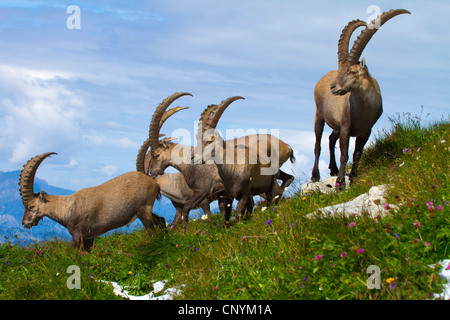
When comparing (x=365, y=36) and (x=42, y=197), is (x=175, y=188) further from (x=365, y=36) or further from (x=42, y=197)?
(x=365, y=36)

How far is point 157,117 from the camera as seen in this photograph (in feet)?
35.3

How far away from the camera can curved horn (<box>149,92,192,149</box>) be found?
1042 cm

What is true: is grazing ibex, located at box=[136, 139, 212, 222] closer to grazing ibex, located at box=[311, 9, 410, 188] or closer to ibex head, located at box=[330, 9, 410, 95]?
grazing ibex, located at box=[311, 9, 410, 188]

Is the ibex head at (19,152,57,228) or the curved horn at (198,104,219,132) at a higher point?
the curved horn at (198,104,219,132)

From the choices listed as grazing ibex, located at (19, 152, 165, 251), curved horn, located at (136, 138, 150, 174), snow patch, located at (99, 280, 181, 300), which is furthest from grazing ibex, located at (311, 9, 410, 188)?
curved horn, located at (136, 138, 150, 174)

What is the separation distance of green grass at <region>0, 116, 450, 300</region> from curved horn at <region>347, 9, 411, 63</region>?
256cm

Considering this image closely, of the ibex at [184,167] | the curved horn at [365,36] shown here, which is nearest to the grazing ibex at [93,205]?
the ibex at [184,167]

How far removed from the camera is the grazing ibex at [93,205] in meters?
9.27

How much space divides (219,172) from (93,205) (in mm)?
2714

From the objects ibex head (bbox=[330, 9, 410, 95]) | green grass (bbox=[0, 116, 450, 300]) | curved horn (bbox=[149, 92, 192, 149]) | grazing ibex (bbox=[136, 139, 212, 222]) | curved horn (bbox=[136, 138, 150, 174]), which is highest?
ibex head (bbox=[330, 9, 410, 95])

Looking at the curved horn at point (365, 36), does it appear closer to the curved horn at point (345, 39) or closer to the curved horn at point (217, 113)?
the curved horn at point (345, 39)

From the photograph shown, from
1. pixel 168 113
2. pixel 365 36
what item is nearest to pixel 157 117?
pixel 168 113
